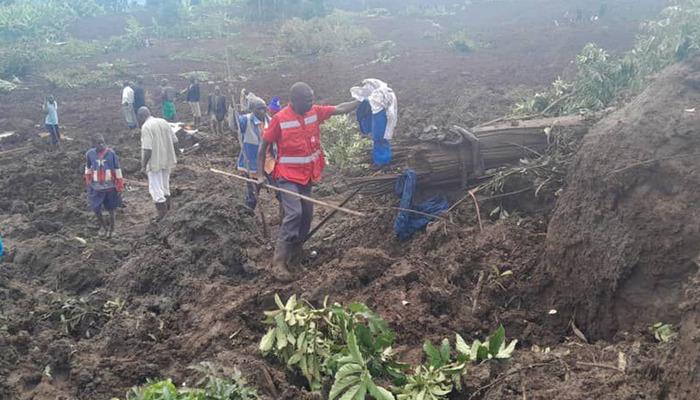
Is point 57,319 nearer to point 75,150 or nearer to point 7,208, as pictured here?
point 7,208

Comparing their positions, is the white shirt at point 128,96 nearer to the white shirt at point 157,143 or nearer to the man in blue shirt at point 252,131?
the white shirt at point 157,143

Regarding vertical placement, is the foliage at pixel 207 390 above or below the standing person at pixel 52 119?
above

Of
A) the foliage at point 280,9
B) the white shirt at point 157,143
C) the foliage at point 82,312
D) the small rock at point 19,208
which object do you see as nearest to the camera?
the foliage at point 82,312

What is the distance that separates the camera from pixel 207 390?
3.82 m

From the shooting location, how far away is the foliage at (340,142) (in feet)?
35.8

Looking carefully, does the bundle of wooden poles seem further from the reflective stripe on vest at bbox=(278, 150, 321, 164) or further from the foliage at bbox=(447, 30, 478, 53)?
the foliage at bbox=(447, 30, 478, 53)

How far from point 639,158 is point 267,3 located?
36399 millimetres

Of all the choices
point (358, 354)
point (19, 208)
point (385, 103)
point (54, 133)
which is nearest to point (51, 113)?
point (54, 133)

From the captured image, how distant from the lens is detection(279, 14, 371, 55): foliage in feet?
97.1

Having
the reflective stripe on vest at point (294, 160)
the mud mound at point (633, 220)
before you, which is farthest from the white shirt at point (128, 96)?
the mud mound at point (633, 220)

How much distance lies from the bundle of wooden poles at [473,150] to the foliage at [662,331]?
2738 mm

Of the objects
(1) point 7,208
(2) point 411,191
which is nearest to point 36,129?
(1) point 7,208

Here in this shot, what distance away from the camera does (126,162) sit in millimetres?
12523

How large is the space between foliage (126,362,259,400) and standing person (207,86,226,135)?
36.1ft
